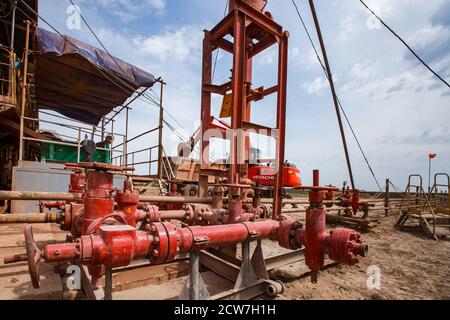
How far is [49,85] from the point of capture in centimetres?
829

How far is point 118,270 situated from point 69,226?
0.73 m

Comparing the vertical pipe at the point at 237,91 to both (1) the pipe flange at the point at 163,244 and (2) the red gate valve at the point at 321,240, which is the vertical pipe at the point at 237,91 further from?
(1) the pipe flange at the point at 163,244

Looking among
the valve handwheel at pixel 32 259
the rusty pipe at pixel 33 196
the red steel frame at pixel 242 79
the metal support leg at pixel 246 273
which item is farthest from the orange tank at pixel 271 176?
the valve handwheel at pixel 32 259

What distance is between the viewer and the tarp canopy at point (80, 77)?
6223 mm

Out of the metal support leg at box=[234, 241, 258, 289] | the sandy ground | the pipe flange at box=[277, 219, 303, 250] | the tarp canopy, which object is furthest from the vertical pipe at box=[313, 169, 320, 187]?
the tarp canopy

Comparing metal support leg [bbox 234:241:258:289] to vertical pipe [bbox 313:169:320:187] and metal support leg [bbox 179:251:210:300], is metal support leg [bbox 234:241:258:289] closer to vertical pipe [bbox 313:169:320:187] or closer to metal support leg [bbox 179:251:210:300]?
metal support leg [bbox 179:251:210:300]

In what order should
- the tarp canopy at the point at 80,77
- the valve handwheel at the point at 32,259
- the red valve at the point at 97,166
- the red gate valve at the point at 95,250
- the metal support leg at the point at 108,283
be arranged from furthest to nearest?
1. the tarp canopy at the point at 80,77
2. the red valve at the point at 97,166
3. the metal support leg at the point at 108,283
4. the red gate valve at the point at 95,250
5. the valve handwheel at the point at 32,259

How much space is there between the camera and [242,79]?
4039 mm

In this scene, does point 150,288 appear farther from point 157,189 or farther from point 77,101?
point 77,101

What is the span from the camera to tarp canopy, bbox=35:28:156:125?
622 centimetres

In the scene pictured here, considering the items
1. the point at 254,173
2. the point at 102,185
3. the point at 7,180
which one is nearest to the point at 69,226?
the point at 102,185

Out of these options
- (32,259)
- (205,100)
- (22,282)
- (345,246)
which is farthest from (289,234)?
(205,100)

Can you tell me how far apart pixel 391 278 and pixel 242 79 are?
371 centimetres

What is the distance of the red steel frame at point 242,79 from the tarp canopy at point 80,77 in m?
3.98
